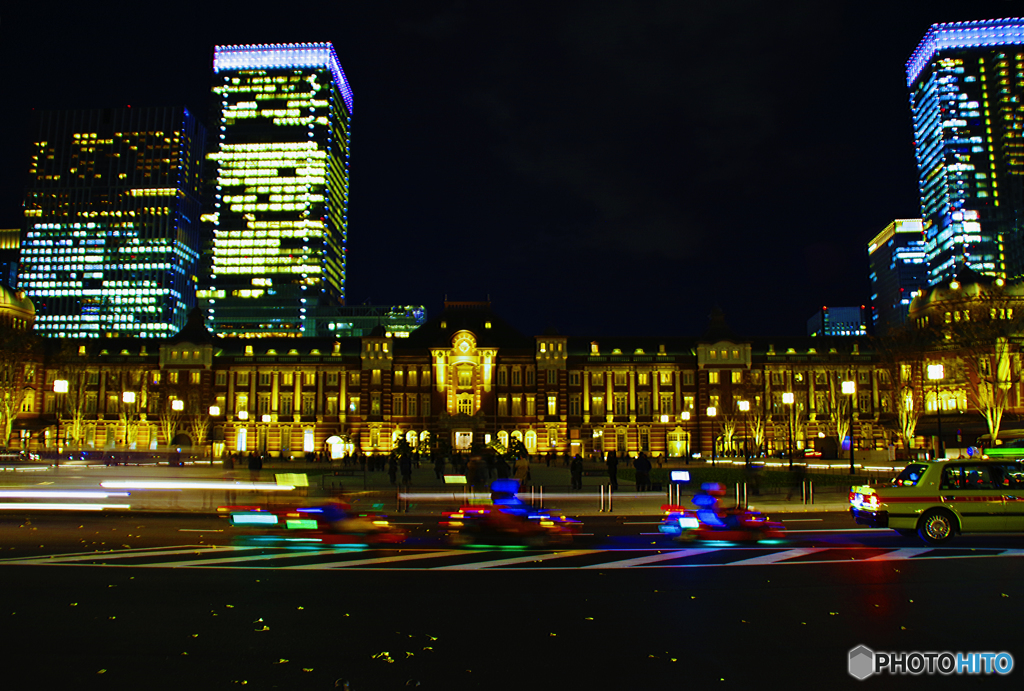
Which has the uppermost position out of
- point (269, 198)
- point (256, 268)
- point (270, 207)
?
point (269, 198)

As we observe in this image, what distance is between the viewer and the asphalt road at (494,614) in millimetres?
7176

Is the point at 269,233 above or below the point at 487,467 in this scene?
above

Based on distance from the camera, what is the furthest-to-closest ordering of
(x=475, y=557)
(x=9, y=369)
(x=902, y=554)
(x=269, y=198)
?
(x=269, y=198), (x=9, y=369), (x=902, y=554), (x=475, y=557)

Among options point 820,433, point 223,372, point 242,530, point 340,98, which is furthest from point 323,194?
point 242,530

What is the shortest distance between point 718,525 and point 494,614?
8.87 meters

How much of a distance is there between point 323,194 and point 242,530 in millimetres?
165226

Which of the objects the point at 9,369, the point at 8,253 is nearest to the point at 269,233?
the point at 8,253

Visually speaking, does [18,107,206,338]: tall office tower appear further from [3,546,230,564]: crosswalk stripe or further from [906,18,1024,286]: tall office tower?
[906,18,1024,286]: tall office tower

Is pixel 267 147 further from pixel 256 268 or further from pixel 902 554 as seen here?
pixel 902 554

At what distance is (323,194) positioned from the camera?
568 feet

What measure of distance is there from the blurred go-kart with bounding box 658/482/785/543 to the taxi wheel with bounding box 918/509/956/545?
3.03 m

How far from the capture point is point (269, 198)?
17188 cm

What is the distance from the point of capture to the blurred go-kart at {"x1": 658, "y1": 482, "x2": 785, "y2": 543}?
646 inches

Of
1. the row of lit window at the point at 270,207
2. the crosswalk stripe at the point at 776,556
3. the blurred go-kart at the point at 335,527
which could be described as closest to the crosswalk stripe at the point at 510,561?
the crosswalk stripe at the point at 776,556
